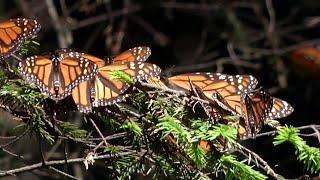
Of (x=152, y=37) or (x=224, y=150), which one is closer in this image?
(x=224, y=150)

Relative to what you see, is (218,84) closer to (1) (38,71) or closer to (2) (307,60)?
(1) (38,71)

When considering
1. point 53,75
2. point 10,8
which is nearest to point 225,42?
point 10,8

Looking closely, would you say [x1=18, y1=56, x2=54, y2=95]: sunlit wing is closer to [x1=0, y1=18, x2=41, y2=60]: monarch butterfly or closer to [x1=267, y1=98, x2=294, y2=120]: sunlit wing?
[x1=0, y1=18, x2=41, y2=60]: monarch butterfly

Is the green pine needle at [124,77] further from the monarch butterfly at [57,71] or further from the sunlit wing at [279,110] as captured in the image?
the sunlit wing at [279,110]

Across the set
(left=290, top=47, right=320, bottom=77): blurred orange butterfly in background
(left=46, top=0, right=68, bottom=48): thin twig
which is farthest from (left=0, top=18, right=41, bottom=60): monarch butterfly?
(left=290, top=47, right=320, bottom=77): blurred orange butterfly in background

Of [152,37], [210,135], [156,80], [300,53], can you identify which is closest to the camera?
[210,135]

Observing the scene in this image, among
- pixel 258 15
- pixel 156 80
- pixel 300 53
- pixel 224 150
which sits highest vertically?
pixel 258 15

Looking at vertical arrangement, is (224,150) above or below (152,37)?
below

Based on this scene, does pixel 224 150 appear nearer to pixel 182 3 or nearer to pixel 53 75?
pixel 53 75
